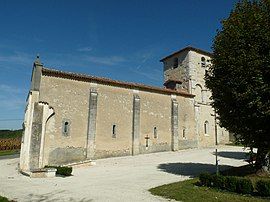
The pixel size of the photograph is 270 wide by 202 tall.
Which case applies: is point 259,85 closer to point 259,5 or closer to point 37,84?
point 259,5

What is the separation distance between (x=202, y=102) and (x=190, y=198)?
86.7ft

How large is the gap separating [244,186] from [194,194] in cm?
216

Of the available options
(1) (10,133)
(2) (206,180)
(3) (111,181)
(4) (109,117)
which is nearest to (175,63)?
(4) (109,117)

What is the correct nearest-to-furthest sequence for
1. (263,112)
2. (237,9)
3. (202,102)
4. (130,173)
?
1. (263,112)
2. (237,9)
3. (130,173)
4. (202,102)

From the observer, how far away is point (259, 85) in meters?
14.3

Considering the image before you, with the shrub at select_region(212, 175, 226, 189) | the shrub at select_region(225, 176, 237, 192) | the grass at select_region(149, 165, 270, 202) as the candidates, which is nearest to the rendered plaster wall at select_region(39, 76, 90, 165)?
the grass at select_region(149, 165, 270, 202)

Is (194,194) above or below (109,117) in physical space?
below

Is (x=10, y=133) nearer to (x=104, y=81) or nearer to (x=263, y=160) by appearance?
(x=104, y=81)

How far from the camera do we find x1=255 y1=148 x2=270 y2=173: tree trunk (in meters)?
15.8

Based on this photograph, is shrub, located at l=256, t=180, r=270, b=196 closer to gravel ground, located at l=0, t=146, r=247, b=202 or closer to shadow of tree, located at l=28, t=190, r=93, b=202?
gravel ground, located at l=0, t=146, r=247, b=202

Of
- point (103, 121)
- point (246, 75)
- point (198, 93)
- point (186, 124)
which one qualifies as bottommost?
point (103, 121)

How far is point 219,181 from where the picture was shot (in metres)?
13.0

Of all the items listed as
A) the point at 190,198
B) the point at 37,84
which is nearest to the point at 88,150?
the point at 37,84

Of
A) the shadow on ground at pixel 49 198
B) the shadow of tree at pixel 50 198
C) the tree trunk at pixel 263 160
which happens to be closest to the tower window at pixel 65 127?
the shadow of tree at pixel 50 198
